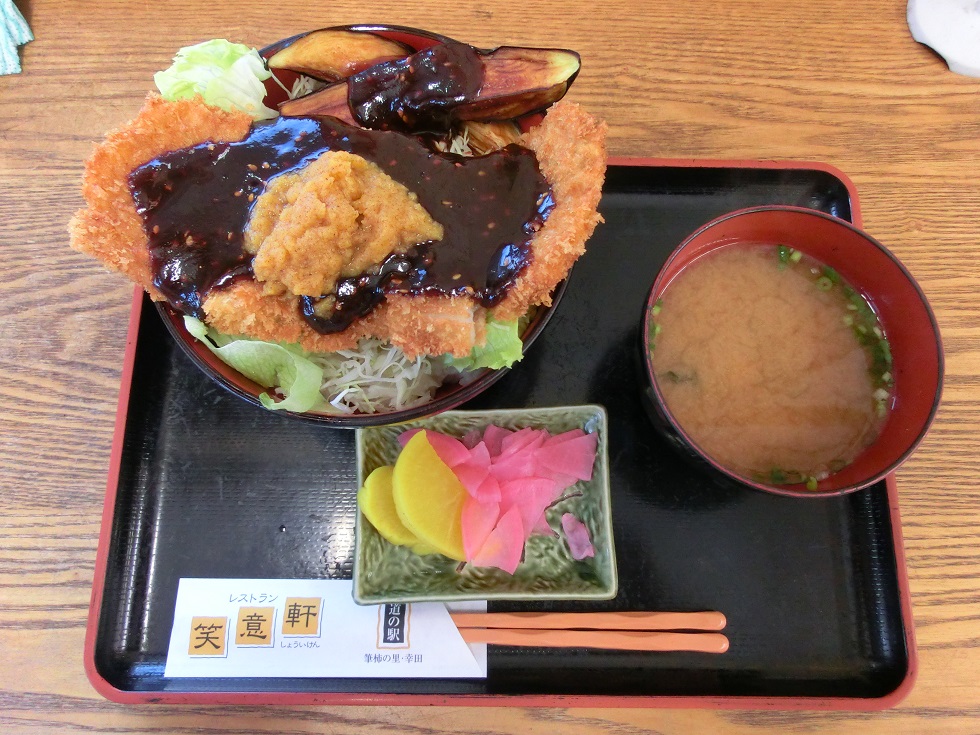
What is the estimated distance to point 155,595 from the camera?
1447 millimetres

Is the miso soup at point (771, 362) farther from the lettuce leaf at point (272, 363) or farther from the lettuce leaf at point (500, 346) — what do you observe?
the lettuce leaf at point (272, 363)

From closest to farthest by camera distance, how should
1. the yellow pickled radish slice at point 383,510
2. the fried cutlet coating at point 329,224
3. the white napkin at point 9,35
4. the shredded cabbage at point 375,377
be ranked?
the fried cutlet coating at point 329,224, the yellow pickled radish slice at point 383,510, the shredded cabbage at point 375,377, the white napkin at point 9,35

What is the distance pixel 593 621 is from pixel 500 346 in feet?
2.46

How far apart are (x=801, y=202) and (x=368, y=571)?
1.68 metres

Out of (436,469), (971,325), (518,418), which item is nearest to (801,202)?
(971,325)

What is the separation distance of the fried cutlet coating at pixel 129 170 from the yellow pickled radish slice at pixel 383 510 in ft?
2.11

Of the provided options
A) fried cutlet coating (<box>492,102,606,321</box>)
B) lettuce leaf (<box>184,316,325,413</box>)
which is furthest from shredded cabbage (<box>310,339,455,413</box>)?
fried cutlet coating (<box>492,102,606,321</box>)

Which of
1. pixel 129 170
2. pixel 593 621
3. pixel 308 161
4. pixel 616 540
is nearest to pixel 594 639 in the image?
pixel 593 621

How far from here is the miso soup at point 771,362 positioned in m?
1.39

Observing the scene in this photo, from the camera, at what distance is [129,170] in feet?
3.99

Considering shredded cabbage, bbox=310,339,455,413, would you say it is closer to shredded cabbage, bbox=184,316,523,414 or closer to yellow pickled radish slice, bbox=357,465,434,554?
shredded cabbage, bbox=184,316,523,414

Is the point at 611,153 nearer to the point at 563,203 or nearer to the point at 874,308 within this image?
the point at 563,203

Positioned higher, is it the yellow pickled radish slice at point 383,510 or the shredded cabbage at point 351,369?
the shredded cabbage at point 351,369

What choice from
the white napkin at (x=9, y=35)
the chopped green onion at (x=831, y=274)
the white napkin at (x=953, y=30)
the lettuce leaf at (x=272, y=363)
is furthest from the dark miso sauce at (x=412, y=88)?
the white napkin at (x=953, y=30)
